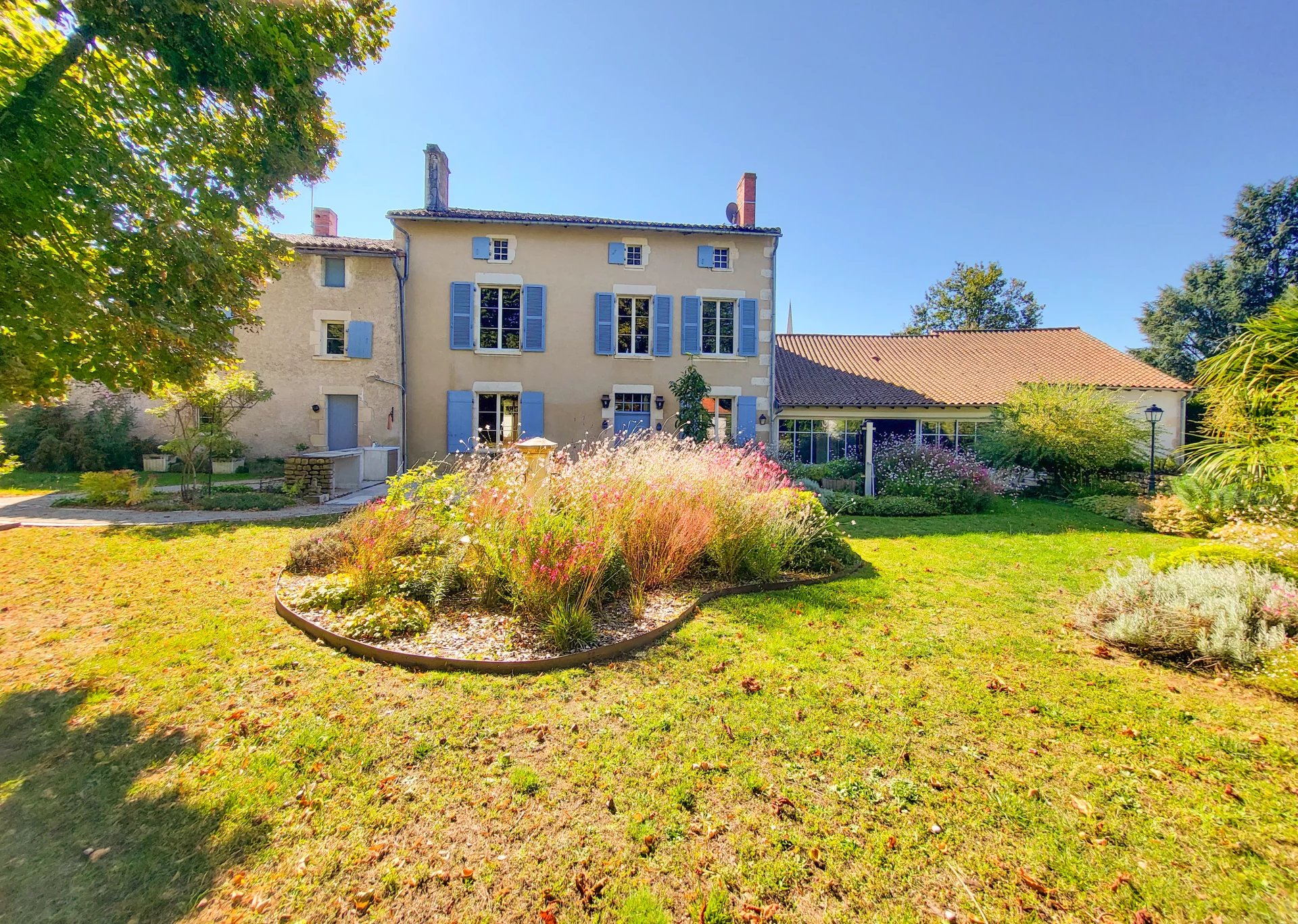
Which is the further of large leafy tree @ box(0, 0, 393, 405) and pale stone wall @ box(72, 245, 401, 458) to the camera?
pale stone wall @ box(72, 245, 401, 458)

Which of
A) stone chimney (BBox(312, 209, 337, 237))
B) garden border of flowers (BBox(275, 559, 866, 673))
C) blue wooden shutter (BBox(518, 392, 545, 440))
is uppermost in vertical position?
stone chimney (BBox(312, 209, 337, 237))

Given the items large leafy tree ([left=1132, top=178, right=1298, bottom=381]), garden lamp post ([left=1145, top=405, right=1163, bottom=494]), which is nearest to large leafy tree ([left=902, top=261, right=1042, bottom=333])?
large leafy tree ([left=1132, top=178, right=1298, bottom=381])

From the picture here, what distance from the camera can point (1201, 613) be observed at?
3.58 metres

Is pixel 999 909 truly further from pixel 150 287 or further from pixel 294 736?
pixel 150 287

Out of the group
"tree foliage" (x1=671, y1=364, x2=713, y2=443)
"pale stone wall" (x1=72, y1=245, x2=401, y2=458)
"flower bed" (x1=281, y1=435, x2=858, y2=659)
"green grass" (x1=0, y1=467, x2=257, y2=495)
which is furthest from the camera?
"pale stone wall" (x1=72, y1=245, x2=401, y2=458)

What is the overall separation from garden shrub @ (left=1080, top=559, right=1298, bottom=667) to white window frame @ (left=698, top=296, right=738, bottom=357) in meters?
11.8

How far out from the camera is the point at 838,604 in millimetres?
4723

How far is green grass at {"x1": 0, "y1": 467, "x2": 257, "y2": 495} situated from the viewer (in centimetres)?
1049

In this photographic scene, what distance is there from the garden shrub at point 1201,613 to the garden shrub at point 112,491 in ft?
45.1

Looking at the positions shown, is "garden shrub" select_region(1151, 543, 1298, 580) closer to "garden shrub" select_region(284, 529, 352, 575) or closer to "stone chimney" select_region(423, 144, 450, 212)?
"garden shrub" select_region(284, 529, 352, 575)

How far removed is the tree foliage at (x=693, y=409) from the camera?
43.6 feet

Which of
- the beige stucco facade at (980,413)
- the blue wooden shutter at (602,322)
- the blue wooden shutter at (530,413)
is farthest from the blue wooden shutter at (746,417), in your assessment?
the blue wooden shutter at (530,413)

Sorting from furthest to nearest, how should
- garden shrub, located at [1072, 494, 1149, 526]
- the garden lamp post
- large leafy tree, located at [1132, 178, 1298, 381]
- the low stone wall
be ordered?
large leafy tree, located at [1132, 178, 1298, 381], the garden lamp post, the low stone wall, garden shrub, located at [1072, 494, 1149, 526]

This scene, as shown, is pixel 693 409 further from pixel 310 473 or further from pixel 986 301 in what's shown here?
pixel 986 301
